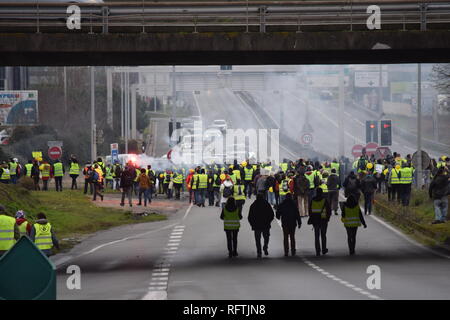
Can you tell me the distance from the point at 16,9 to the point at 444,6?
10.7 meters

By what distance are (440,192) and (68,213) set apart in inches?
563

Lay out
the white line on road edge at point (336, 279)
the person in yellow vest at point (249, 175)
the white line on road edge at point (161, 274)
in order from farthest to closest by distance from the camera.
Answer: the person in yellow vest at point (249, 175), the white line on road edge at point (161, 274), the white line on road edge at point (336, 279)

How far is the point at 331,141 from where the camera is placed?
4031 inches

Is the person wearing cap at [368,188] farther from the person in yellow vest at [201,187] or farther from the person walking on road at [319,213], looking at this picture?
the person walking on road at [319,213]

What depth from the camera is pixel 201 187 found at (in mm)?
46281

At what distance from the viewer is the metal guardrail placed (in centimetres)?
2664

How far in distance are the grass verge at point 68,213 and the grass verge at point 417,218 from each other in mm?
8580

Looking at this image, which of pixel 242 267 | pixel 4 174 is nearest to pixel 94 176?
pixel 4 174

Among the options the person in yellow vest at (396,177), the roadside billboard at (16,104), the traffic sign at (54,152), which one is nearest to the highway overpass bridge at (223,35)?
the person in yellow vest at (396,177)

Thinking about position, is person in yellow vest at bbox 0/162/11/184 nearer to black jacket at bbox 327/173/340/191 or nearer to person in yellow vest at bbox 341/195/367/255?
black jacket at bbox 327/173/340/191

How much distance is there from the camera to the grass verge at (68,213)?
1332 inches
